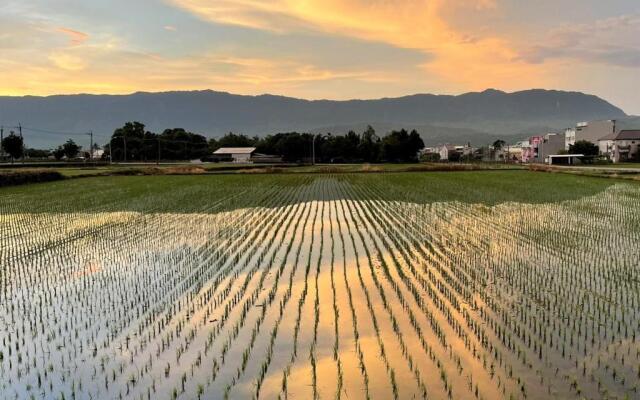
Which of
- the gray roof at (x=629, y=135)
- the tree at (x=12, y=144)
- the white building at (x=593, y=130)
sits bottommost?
the tree at (x=12, y=144)

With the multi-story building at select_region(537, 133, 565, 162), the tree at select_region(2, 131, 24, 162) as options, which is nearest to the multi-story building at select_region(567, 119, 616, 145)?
the multi-story building at select_region(537, 133, 565, 162)

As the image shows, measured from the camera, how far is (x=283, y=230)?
Answer: 45.6 ft

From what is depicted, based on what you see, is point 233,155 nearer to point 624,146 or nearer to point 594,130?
point 624,146

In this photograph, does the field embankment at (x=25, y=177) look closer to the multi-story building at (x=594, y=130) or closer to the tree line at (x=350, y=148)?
the tree line at (x=350, y=148)

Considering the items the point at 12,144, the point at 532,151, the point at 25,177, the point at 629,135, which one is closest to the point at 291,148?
the point at 12,144

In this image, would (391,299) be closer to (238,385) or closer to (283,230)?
(238,385)

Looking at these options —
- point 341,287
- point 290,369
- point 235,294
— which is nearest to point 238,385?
point 290,369

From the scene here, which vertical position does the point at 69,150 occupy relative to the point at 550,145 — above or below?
below

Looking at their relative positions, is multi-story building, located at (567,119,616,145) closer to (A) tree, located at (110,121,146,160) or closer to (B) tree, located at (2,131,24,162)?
(A) tree, located at (110,121,146,160)

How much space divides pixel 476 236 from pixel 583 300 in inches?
210

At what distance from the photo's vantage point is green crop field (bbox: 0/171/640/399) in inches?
187

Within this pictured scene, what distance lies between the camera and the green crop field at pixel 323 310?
4.75 meters

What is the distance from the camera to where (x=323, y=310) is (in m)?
6.86

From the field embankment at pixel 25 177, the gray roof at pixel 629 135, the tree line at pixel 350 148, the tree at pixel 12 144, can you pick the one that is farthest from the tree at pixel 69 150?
the gray roof at pixel 629 135
